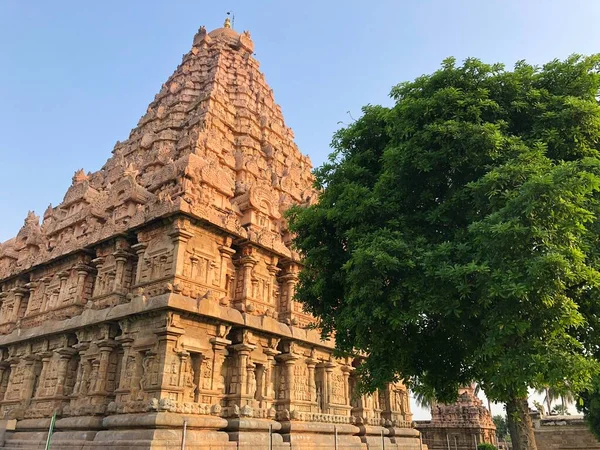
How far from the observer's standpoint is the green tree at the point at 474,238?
27.0ft


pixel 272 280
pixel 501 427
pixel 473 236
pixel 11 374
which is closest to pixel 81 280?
pixel 11 374

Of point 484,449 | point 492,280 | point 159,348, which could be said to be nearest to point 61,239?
point 159,348

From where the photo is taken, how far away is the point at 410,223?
10836 mm

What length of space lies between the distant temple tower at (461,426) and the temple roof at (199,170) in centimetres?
2210

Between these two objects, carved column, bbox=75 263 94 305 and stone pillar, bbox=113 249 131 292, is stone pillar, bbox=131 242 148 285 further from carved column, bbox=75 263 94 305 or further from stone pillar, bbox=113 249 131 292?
carved column, bbox=75 263 94 305

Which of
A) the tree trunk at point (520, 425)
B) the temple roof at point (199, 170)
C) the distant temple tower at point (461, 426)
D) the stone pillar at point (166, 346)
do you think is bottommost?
the tree trunk at point (520, 425)

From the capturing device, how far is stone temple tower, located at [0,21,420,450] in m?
15.7

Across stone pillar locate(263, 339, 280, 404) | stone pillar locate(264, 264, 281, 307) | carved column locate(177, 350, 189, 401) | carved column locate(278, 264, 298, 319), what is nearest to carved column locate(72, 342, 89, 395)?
carved column locate(177, 350, 189, 401)

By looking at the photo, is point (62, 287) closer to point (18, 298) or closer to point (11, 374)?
point (18, 298)

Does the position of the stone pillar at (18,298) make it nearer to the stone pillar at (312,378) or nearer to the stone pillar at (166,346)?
the stone pillar at (166,346)

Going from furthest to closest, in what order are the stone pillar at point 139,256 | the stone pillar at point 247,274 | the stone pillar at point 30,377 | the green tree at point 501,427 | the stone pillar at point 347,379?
the green tree at point 501,427 → the stone pillar at point 347,379 → the stone pillar at point 30,377 → the stone pillar at point 247,274 → the stone pillar at point 139,256

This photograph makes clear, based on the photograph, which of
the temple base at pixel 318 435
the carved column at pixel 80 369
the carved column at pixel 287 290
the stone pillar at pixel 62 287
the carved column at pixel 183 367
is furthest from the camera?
the stone pillar at pixel 62 287

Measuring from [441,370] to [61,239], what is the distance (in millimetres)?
20919

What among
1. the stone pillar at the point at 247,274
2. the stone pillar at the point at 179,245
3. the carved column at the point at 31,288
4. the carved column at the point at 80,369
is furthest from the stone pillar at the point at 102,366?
the carved column at the point at 31,288
